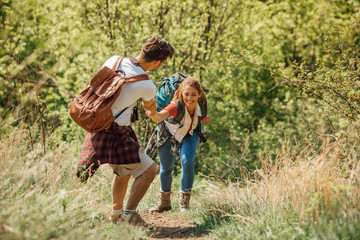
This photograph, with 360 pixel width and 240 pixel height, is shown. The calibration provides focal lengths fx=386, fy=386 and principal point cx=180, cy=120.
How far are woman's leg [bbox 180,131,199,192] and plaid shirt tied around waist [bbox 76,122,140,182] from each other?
996mm

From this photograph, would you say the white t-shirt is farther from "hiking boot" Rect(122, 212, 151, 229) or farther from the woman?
"hiking boot" Rect(122, 212, 151, 229)

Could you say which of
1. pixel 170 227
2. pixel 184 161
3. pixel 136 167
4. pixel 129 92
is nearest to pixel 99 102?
pixel 129 92

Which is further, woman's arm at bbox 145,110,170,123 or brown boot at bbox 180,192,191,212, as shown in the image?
brown boot at bbox 180,192,191,212

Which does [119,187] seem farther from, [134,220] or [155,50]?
[155,50]

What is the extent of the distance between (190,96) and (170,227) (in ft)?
4.68

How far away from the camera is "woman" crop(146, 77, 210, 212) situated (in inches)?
169

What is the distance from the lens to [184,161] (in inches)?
173

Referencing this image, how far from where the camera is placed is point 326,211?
2986 mm

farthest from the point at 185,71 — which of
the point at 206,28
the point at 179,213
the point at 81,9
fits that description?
the point at 179,213

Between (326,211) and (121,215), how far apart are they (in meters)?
1.90

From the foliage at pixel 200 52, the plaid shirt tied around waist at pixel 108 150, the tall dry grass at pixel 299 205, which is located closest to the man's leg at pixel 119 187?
the plaid shirt tied around waist at pixel 108 150

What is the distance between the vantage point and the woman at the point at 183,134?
14.1 ft

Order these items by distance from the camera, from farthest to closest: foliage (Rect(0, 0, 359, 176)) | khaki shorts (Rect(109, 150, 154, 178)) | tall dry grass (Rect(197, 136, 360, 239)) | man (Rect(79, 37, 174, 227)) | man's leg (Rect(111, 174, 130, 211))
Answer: foliage (Rect(0, 0, 359, 176)), man's leg (Rect(111, 174, 130, 211)), khaki shorts (Rect(109, 150, 154, 178)), man (Rect(79, 37, 174, 227)), tall dry grass (Rect(197, 136, 360, 239))

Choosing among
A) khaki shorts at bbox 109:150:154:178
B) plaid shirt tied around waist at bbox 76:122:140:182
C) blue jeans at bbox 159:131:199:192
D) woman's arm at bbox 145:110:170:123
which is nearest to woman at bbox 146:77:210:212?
blue jeans at bbox 159:131:199:192
